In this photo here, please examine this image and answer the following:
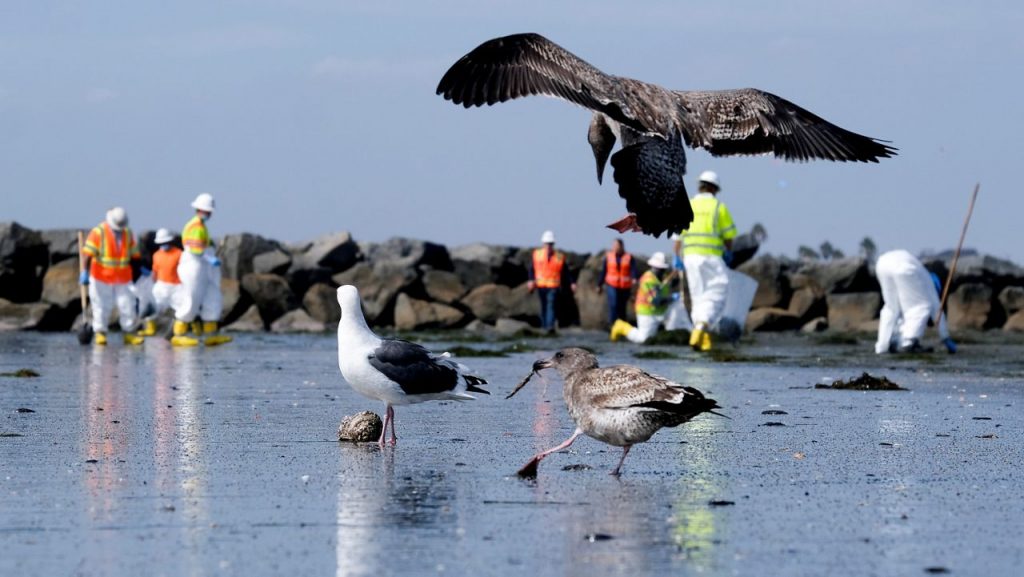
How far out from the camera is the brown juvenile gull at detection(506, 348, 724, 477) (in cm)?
775

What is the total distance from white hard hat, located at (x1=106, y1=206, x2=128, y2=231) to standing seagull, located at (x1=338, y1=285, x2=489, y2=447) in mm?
16358

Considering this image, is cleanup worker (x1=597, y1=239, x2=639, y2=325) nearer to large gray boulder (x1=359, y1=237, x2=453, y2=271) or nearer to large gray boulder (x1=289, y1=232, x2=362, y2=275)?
large gray boulder (x1=359, y1=237, x2=453, y2=271)

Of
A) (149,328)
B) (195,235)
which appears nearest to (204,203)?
(195,235)

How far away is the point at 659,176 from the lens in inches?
434

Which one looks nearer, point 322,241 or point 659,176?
point 659,176

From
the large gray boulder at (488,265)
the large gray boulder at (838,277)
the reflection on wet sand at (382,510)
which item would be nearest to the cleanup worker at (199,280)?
the large gray boulder at (488,265)

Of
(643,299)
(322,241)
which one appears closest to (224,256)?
(322,241)

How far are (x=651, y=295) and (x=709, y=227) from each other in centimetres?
630

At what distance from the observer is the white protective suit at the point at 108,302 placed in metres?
25.4

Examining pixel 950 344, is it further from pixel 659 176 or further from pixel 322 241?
pixel 322 241

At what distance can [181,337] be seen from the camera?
24609 mm

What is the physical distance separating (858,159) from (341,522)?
690cm

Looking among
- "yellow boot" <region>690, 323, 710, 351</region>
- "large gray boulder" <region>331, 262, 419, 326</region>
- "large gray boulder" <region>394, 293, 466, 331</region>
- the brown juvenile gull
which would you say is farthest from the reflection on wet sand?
"large gray boulder" <region>331, 262, 419, 326</region>

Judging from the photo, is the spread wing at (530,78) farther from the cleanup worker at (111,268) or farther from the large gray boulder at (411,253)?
the large gray boulder at (411,253)
